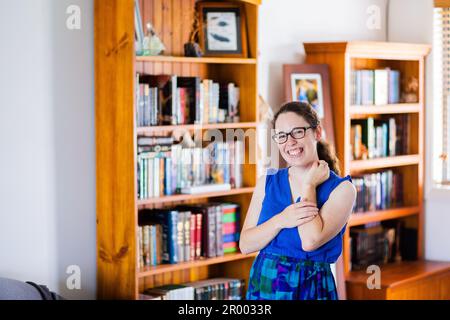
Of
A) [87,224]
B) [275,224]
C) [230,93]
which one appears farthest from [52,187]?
[275,224]

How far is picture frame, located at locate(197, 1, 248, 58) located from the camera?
450cm

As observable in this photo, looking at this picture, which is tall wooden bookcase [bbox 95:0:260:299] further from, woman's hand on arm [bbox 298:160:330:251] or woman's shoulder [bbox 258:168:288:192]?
woman's hand on arm [bbox 298:160:330:251]

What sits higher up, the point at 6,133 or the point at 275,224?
the point at 6,133

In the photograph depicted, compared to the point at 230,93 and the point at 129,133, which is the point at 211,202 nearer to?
the point at 230,93

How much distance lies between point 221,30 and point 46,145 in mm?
1226

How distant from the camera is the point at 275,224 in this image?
2410mm

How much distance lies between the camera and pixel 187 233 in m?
4.33

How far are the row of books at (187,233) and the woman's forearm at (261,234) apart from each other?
1694 mm

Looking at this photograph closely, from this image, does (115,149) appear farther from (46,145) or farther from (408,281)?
(408,281)

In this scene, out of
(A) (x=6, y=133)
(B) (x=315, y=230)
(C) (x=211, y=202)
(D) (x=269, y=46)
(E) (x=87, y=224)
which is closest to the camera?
(B) (x=315, y=230)

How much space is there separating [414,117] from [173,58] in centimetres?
230

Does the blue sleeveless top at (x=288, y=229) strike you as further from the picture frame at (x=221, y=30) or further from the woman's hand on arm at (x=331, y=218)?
the picture frame at (x=221, y=30)

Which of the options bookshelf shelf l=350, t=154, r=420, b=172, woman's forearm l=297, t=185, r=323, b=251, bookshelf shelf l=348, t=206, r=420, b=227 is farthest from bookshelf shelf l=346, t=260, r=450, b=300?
woman's forearm l=297, t=185, r=323, b=251

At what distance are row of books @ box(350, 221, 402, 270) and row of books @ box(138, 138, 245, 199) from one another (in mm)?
1225
